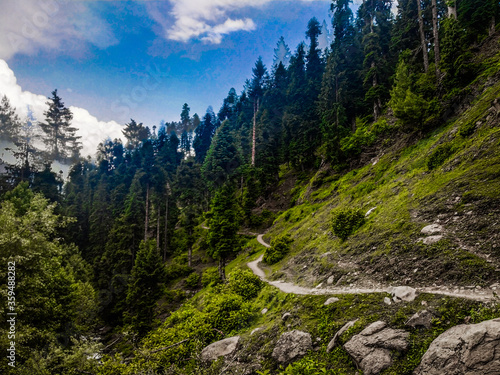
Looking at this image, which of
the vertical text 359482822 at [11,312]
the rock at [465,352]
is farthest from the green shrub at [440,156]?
the vertical text 359482822 at [11,312]

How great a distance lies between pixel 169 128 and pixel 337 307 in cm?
11454

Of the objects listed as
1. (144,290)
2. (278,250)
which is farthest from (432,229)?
(144,290)

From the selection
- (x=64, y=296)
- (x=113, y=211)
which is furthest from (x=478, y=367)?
(x=113, y=211)

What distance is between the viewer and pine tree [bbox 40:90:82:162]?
223ft

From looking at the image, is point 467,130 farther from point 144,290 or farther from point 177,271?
point 177,271

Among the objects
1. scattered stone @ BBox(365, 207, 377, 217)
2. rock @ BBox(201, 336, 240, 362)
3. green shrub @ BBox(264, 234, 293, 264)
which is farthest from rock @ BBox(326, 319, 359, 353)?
green shrub @ BBox(264, 234, 293, 264)

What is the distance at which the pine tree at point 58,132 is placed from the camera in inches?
2680

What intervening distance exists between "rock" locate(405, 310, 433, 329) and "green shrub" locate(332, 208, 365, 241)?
9591mm

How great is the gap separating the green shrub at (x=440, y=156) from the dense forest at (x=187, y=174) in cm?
751

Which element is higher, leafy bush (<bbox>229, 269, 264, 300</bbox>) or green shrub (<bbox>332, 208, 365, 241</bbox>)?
green shrub (<bbox>332, 208, 365, 241</bbox>)

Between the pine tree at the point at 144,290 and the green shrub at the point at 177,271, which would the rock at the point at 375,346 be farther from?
the green shrub at the point at 177,271

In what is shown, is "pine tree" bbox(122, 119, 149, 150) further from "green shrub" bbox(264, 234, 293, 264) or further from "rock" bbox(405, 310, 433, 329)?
"rock" bbox(405, 310, 433, 329)

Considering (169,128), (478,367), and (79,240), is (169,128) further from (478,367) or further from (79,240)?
(478,367)

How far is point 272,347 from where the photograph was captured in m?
8.38
